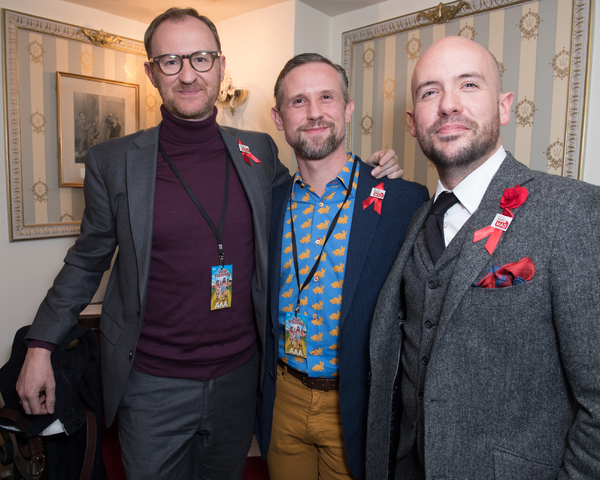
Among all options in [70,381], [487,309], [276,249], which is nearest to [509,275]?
[487,309]

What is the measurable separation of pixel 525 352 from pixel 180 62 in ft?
5.20

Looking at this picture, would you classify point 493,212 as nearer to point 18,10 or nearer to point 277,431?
point 277,431

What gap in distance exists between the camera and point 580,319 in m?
0.92

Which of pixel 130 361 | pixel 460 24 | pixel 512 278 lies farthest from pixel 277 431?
pixel 460 24

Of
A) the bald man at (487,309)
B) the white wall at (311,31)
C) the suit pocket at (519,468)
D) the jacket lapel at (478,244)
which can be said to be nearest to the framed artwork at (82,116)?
the white wall at (311,31)

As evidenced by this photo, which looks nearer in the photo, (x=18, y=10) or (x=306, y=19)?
(x=18, y=10)

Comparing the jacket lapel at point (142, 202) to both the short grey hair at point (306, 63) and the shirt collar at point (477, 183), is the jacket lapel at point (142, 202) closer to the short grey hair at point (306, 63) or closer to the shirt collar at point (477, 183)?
the short grey hair at point (306, 63)

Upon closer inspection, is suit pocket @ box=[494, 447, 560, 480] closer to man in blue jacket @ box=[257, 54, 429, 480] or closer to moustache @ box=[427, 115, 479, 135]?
man in blue jacket @ box=[257, 54, 429, 480]

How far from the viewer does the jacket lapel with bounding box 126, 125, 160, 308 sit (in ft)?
5.25

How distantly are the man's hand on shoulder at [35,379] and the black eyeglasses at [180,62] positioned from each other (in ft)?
3.94

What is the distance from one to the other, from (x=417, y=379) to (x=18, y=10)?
3848 millimetres

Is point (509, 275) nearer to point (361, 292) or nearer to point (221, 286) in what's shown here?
point (361, 292)

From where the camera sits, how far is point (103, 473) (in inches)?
83.7

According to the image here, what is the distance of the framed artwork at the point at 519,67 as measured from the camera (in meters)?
2.59
